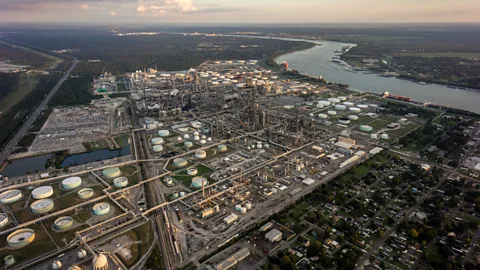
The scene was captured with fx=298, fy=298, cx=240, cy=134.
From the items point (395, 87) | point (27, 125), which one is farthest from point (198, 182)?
point (395, 87)

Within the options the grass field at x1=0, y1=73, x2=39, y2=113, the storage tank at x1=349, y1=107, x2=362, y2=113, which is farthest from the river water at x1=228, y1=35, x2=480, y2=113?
the grass field at x1=0, y1=73, x2=39, y2=113

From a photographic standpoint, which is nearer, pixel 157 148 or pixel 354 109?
pixel 157 148

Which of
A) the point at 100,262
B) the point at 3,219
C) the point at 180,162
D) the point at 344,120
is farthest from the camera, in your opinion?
the point at 344,120

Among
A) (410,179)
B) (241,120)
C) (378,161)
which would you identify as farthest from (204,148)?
(410,179)

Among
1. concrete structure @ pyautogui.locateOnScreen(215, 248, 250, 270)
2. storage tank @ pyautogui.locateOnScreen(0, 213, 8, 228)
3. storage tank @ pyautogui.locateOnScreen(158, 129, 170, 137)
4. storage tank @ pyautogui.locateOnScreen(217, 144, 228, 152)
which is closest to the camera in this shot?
concrete structure @ pyautogui.locateOnScreen(215, 248, 250, 270)

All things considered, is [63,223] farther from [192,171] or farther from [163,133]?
[163,133]

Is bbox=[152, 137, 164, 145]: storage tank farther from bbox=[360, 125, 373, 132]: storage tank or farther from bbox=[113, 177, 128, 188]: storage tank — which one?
bbox=[360, 125, 373, 132]: storage tank

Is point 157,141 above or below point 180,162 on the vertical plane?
below
